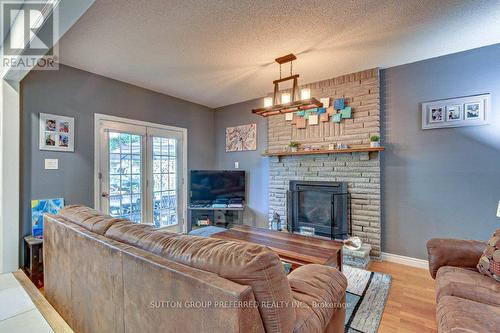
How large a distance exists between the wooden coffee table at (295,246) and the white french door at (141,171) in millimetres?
1756

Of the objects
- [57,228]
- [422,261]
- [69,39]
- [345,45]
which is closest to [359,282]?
[422,261]

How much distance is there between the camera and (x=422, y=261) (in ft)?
9.67

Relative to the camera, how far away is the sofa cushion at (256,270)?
0.87 meters

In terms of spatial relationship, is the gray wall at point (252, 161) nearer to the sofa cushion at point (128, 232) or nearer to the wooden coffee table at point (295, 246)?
the wooden coffee table at point (295, 246)

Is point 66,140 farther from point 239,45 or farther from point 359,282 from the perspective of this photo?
point 359,282

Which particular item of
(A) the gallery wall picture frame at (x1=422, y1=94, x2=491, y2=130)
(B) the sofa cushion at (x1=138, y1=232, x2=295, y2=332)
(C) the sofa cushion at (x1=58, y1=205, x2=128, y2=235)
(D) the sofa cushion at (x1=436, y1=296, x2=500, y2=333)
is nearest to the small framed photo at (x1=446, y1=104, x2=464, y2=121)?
(A) the gallery wall picture frame at (x1=422, y1=94, x2=491, y2=130)

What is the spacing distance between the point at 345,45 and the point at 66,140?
137 inches

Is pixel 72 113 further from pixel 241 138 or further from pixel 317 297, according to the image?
pixel 317 297

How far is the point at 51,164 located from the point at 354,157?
386 cm

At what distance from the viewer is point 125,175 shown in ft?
11.9

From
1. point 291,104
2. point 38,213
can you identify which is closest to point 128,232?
point 291,104

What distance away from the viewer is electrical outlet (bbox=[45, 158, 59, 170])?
2.84 m

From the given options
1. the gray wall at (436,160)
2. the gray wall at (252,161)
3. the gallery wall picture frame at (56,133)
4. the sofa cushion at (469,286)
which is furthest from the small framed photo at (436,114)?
the gallery wall picture frame at (56,133)

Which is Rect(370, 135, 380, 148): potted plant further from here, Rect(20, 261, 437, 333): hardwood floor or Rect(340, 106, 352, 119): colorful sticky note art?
Rect(20, 261, 437, 333): hardwood floor
